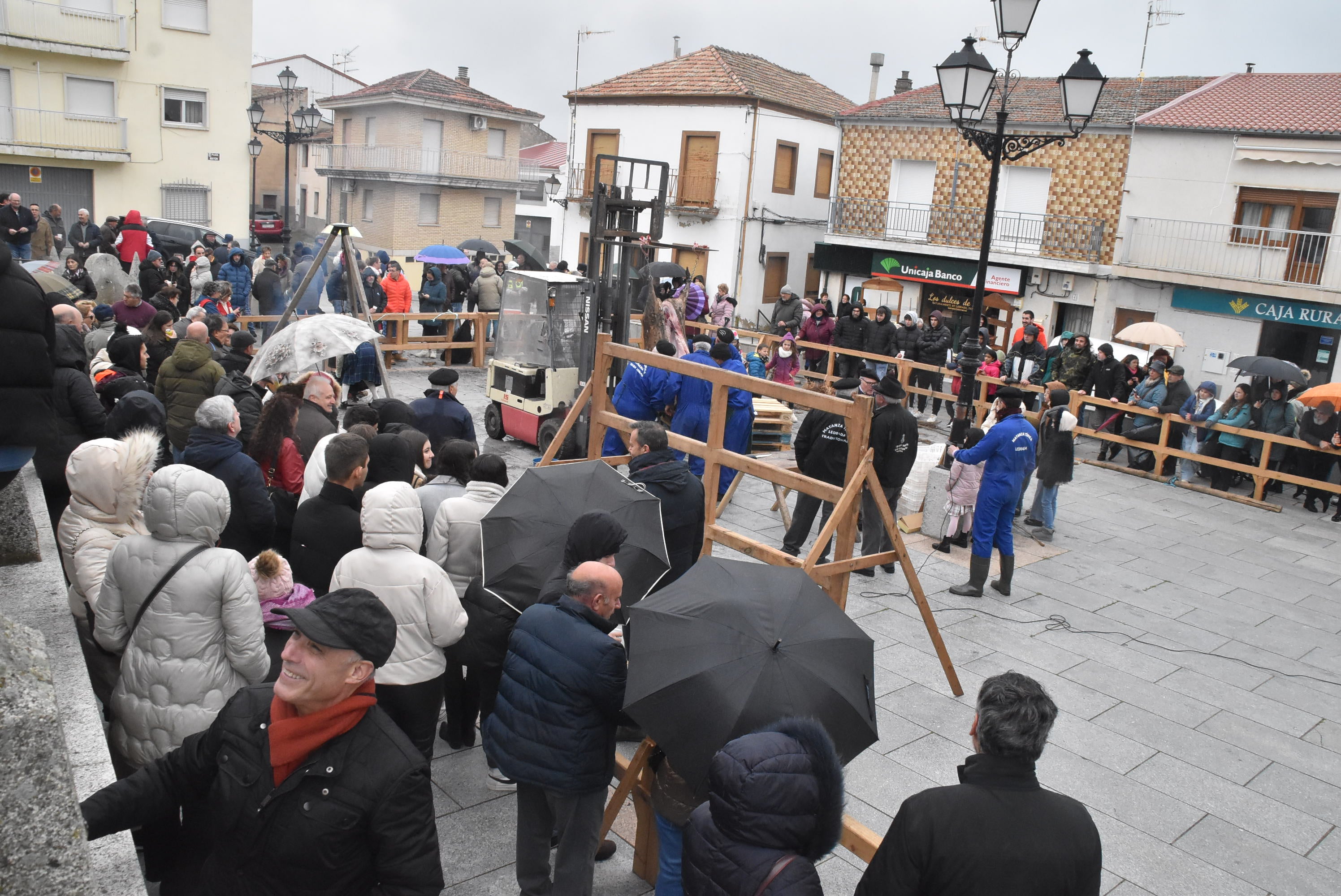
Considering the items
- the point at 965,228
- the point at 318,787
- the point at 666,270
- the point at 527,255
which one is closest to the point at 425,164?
the point at 965,228

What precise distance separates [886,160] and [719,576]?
85.7 ft

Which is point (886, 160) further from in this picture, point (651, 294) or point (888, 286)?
point (651, 294)

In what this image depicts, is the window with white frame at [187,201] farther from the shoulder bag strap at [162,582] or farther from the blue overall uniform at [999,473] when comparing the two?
the shoulder bag strap at [162,582]

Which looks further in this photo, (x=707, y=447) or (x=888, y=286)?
(x=888, y=286)

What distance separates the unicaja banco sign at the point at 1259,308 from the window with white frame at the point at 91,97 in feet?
96.4

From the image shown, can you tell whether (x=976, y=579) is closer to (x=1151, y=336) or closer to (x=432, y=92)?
(x=1151, y=336)

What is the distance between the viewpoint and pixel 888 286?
76.1 ft

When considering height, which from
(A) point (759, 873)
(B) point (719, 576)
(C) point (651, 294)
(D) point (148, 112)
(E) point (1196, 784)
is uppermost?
(D) point (148, 112)

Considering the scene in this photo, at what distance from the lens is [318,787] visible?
2.50 m

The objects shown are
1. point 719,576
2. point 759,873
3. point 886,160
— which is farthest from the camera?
point 886,160

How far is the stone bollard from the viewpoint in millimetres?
2129

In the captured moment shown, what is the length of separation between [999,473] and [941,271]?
19557 mm

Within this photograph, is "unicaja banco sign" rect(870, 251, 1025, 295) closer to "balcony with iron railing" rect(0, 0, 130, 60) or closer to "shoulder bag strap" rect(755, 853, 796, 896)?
"balcony with iron railing" rect(0, 0, 130, 60)

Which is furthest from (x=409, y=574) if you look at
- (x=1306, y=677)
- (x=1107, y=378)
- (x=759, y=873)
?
(x=1107, y=378)
